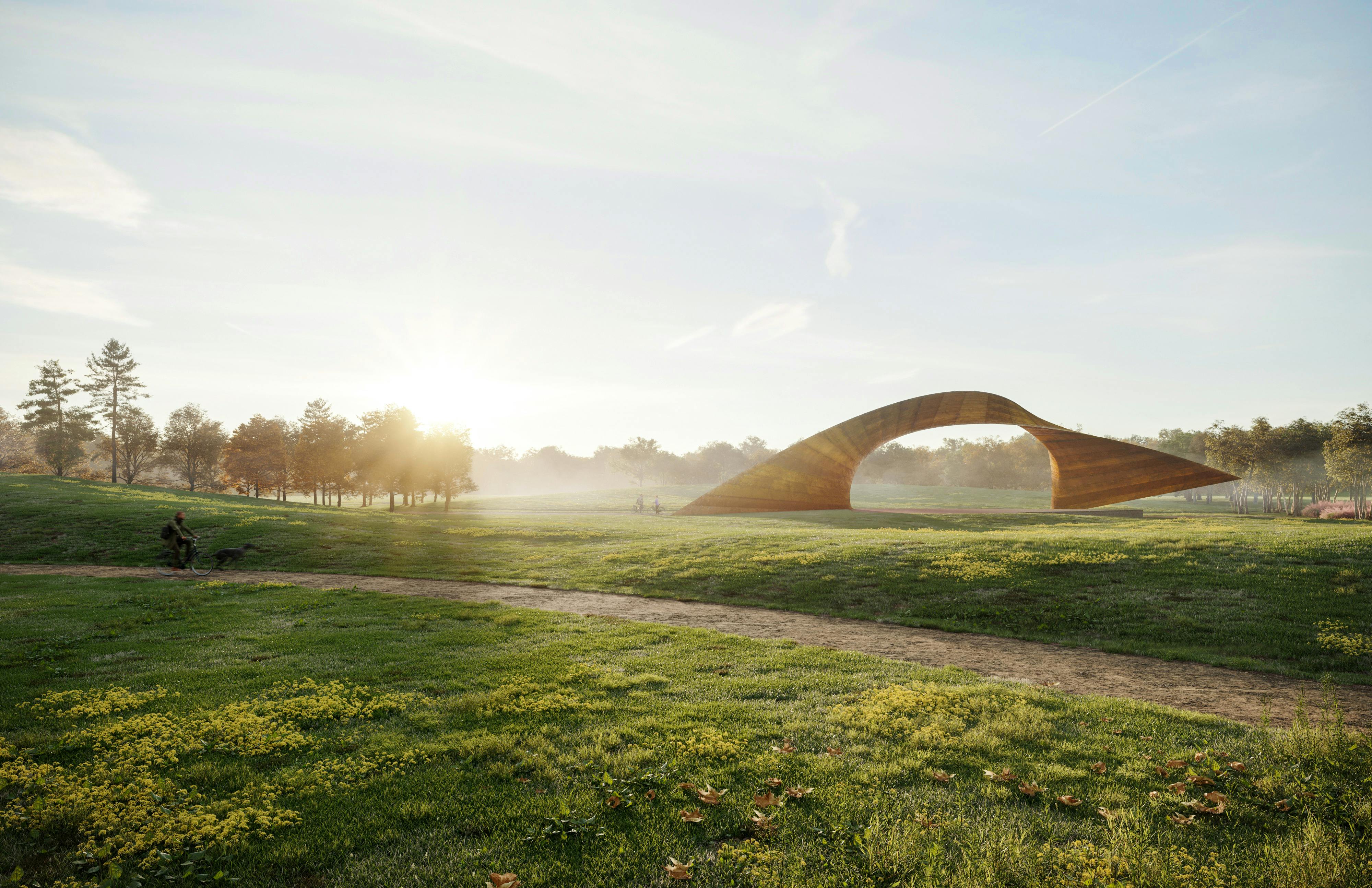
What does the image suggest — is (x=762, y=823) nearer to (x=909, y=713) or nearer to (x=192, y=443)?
(x=909, y=713)

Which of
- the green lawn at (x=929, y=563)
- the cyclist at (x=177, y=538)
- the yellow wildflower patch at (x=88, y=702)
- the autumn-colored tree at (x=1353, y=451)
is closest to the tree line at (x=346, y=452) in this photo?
the autumn-colored tree at (x=1353, y=451)

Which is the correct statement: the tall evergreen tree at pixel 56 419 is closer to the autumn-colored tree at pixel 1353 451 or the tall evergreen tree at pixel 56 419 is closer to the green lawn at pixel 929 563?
the green lawn at pixel 929 563

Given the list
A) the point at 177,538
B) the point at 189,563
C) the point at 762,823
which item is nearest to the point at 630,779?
the point at 762,823

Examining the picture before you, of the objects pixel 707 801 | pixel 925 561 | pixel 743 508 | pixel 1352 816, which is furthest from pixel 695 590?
pixel 743 508

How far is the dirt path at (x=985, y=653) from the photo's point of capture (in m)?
7.77

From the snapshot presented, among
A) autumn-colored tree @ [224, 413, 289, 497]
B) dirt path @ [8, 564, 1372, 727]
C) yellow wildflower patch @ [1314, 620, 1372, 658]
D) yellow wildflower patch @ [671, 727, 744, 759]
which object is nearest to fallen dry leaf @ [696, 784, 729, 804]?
yellow wildflower patch @ [671, 727, 744, 759]

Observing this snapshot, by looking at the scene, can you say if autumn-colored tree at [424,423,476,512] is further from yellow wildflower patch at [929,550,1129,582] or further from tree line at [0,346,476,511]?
yellow wildflower patch at [929,550,1129,582]

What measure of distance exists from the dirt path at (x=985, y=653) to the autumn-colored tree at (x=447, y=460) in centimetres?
4005

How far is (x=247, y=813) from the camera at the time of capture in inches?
171

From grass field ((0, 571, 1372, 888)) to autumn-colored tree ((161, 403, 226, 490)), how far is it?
70.7 metres

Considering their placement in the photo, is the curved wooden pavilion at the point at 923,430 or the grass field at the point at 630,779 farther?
the curved wooden pavilion at the point at 923,430

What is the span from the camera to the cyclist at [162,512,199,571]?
1853cm

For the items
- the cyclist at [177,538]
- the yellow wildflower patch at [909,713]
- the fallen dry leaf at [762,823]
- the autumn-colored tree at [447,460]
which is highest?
the autumn-colored tree at [447,460]

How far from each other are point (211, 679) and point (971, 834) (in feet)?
29.1
